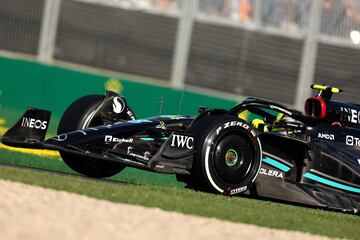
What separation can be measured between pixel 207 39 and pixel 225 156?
7.56 metres

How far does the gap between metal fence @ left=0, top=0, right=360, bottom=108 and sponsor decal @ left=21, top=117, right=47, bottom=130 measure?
661 centimetres

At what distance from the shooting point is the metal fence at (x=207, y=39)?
1518 cm

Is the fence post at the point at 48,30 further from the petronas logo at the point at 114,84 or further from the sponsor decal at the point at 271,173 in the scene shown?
the sponsor decal at the point at 271,173

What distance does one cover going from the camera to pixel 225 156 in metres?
8.22

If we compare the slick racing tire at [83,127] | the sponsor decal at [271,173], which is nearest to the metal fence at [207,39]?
the slick racing tire at [83,127]

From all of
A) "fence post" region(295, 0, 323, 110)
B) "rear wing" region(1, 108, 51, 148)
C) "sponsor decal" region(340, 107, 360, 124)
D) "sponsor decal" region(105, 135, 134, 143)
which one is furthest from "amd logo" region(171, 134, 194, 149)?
"fence post" region(295, 0, 323, 110)

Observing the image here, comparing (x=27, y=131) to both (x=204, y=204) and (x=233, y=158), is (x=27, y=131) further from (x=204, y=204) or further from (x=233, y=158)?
(x=204, y=204)

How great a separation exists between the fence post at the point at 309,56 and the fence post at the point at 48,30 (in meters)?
4.43

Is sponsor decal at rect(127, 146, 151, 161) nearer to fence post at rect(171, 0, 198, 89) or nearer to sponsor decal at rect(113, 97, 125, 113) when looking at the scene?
sponsor decal at rect(113, 97, 125, 113)

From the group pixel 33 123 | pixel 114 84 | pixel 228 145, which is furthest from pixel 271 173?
pixel 114 84

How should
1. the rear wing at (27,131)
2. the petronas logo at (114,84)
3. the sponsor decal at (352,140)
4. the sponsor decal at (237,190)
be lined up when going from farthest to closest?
the petronas logo at (114,84) → the sponsor decal at (352,140) → the rear wing at (27,131) → the sponsor decal at (237,190)

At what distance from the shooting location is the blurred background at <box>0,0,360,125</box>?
1516 centimetres

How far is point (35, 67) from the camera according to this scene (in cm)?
1417

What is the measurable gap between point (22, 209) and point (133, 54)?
9776 millimetres
